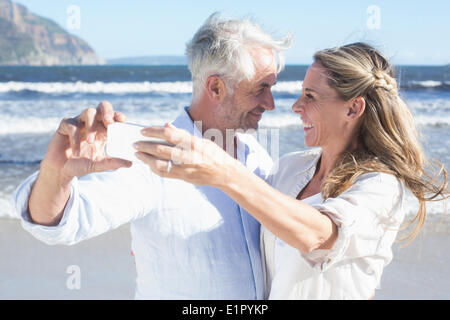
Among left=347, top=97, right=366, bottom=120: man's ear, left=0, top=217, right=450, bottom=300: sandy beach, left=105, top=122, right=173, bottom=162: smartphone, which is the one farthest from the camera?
left=0, top=217, right=450, bottom=300: sandy beach

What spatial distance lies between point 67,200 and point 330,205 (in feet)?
2.60

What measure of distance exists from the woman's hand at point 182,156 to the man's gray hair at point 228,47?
3.33ft

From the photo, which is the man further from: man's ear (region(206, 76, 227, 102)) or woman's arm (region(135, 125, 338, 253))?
woman's arm (region(135, 125, 338, 253))

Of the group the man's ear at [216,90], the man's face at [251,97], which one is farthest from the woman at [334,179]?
the man's ear at [216,90]

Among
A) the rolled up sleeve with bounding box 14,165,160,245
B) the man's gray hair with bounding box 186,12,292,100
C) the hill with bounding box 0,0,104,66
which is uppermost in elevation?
the man's gray hair with bounding box 186,12,292,100

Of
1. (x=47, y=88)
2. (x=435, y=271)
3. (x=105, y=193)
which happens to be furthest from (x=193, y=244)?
(x=47, y=88)

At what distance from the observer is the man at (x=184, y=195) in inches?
57.4

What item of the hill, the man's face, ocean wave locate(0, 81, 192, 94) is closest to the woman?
the man's face

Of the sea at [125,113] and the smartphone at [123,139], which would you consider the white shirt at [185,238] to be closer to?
the smartphone at [123,139]

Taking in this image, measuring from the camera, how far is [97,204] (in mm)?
1624

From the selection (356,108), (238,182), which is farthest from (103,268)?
(238,182)

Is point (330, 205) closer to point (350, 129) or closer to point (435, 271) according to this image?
point (350, 129)

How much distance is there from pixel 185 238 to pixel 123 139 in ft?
2.19

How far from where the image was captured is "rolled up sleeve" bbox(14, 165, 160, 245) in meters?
1.48
